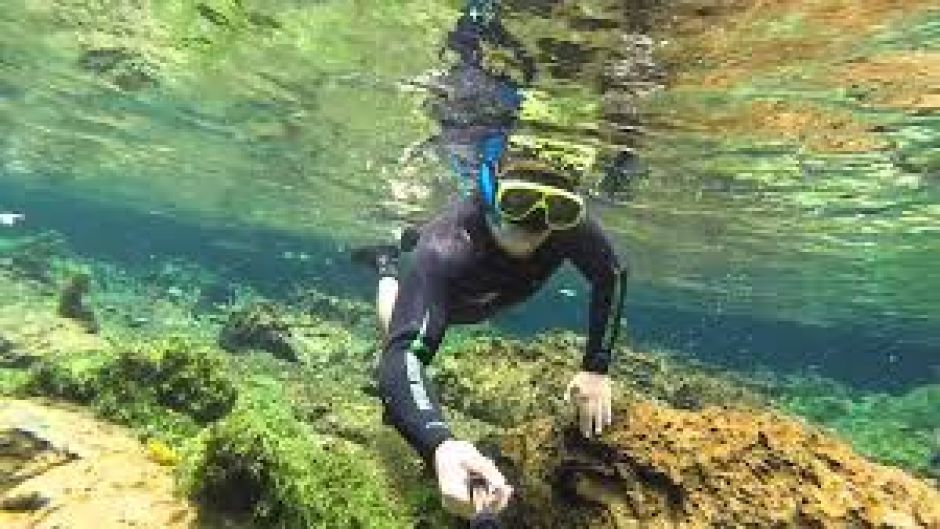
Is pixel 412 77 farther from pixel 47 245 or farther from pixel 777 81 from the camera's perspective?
pixel 47 245

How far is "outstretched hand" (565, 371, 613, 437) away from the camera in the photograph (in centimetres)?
518

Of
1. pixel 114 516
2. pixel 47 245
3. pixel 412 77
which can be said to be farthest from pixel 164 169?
pixel 114 516

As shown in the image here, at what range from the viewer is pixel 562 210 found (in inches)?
223

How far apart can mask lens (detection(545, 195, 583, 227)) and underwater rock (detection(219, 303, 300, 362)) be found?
1381 cm

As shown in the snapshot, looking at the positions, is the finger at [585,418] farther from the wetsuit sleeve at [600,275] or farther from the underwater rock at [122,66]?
the underwater rock at [122,66]

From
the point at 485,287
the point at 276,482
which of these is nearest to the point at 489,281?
the point at 485,287

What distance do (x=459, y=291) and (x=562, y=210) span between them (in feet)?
2.72

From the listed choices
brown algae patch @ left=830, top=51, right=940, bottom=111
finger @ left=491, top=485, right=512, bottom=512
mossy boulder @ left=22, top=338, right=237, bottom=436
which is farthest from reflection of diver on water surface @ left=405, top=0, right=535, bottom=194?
finger @ left=491, top=485, right=512, bottom=512

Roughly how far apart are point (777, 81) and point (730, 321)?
60807 mm

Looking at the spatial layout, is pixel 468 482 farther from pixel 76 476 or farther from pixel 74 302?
pixel 74 302

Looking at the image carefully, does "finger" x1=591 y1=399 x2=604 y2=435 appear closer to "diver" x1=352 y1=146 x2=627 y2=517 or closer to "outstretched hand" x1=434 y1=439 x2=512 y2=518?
"diver" x1=352 y1=146 x2=627 y2=517

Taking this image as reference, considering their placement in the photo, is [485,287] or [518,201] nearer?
[518,201]

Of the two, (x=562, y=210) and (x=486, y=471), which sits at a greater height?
(x=562, y=210)

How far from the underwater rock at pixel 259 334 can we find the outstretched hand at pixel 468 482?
15.1 meters
